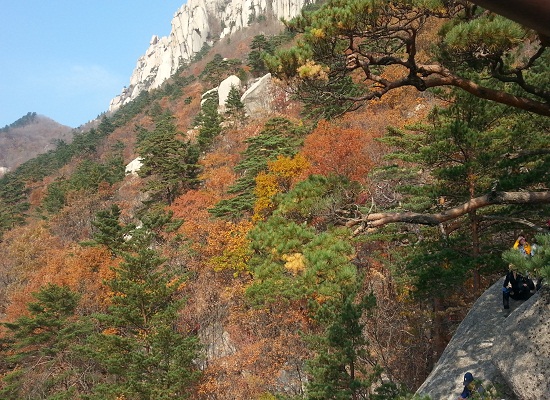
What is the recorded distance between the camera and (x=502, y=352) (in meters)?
5.69

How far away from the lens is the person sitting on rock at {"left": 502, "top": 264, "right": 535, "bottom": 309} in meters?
6.38

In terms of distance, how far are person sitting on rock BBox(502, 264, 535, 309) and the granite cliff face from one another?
94.9 metres

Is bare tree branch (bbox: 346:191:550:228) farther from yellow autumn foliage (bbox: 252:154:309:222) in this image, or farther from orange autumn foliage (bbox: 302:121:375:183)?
yellow autumn foliage (bbox: 252:154:309:222)

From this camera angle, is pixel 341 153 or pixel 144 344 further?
pixel 341 153

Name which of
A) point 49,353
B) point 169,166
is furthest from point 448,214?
point 169,166

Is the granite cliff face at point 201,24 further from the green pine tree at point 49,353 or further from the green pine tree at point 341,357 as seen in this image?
the green pine tree at point 341,357

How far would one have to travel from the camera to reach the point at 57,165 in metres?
59.2

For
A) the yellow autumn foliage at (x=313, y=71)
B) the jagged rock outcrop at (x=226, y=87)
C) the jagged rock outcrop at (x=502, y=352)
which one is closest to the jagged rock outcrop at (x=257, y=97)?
the jagged rock outcrop at (x=226, y=87)

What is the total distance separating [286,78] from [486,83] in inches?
192

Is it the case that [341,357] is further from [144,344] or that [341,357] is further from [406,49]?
[144,344]

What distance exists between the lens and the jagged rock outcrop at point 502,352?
16.7 ft

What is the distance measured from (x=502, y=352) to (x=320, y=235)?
135 inches

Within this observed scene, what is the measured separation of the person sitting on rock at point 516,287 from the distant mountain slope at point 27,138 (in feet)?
395

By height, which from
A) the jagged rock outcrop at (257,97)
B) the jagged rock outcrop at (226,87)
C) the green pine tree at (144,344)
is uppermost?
the jagged rock outcrop at (226,87)
